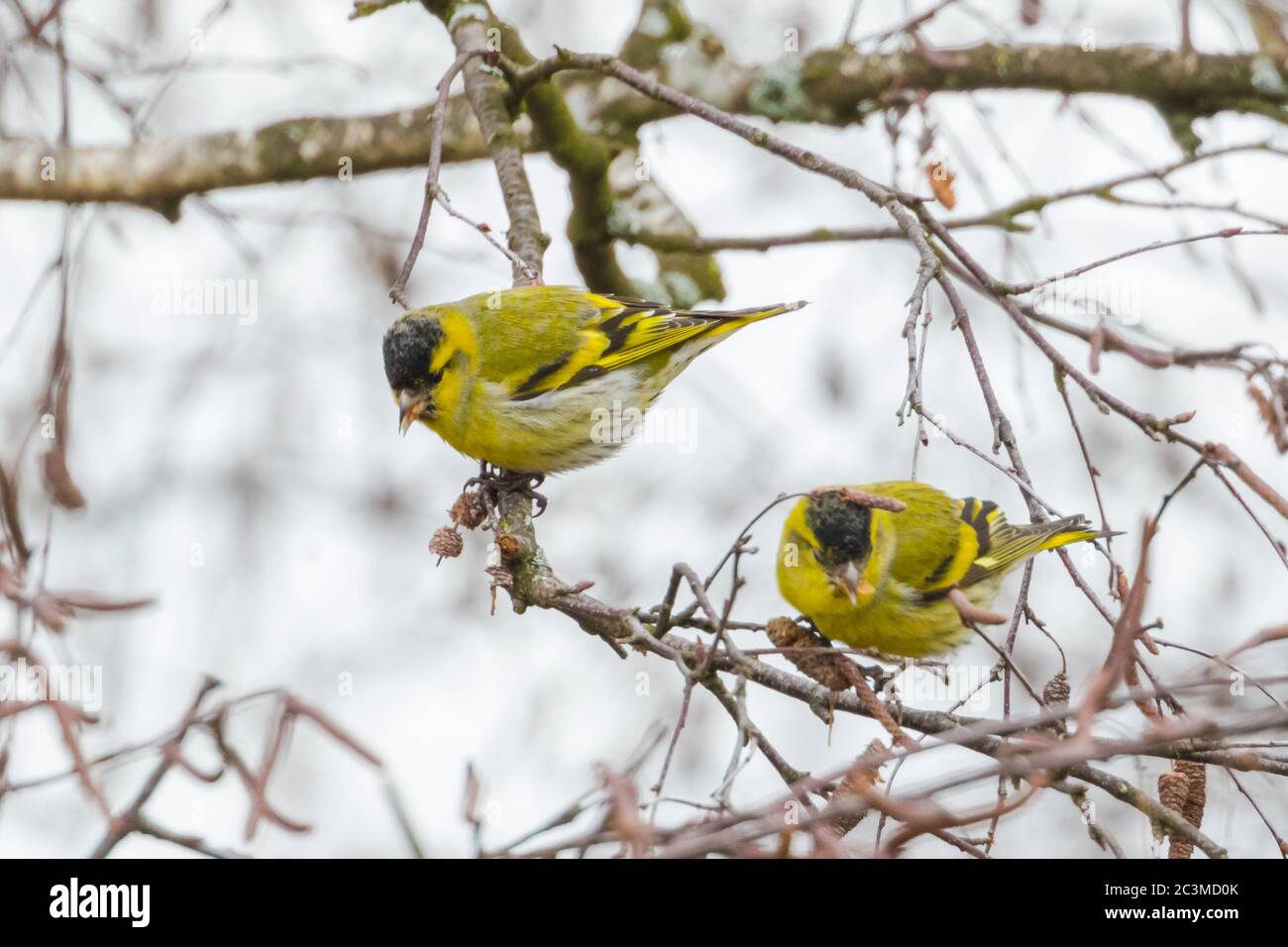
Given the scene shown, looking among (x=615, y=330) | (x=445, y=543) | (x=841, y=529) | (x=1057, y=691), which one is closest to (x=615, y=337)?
(x=615, y=330)

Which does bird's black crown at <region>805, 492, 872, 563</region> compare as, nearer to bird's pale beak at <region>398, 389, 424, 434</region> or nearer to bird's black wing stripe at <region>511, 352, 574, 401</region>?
bird's black wing stripe at <region>511, 352, 574, 401</region>

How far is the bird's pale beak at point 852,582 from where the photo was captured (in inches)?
153

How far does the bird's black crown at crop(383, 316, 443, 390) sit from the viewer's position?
4.64 m

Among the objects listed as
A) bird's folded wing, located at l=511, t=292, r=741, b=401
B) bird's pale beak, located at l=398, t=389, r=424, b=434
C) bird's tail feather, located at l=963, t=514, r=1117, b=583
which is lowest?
bird's tail feather, located at l=963, t=514, r=1117, b=583

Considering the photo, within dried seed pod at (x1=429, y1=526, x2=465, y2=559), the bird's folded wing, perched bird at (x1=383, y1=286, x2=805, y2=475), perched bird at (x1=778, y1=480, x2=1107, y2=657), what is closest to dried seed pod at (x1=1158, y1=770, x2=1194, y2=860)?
perched bird at (x1=778, y1=480, x2=1107, y2=657)

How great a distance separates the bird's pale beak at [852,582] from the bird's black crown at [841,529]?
34 millimetres

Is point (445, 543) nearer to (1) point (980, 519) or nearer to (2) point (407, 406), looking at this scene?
(2) point (407, 406)

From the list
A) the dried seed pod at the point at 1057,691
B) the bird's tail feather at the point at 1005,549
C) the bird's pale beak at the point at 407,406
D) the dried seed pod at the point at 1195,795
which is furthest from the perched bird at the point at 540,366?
the dried seed pod at the point at 1195,795

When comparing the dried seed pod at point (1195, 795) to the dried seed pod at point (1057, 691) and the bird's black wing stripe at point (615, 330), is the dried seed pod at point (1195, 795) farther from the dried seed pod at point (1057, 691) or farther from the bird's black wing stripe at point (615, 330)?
the bird's black wing stripe at point (615, 330)

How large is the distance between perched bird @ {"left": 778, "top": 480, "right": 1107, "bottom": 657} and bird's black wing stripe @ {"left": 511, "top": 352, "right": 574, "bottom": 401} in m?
1.25

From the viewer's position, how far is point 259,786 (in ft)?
5.50
